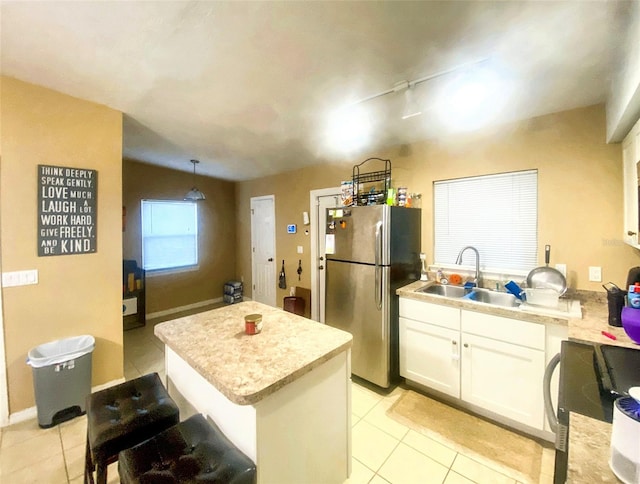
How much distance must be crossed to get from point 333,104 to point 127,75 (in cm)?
148

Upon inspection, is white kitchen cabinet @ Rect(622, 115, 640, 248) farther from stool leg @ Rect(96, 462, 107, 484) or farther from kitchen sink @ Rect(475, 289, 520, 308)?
stool leg @ Rect(96, 462, 107, 484)

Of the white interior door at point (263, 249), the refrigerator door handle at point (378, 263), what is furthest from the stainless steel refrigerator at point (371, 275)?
the white interior door at point (263, 249)

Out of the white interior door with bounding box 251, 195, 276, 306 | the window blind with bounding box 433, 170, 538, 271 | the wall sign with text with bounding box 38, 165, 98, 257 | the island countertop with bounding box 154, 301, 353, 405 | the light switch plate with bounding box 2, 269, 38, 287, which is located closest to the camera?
the island countertop with bounding box 154, 301, 353, 405

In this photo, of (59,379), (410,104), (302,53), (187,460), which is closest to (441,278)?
(410,104)

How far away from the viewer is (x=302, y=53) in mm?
1569

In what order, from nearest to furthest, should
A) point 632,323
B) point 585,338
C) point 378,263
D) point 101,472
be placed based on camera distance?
point 101,472, point 632,323, point 585,338, point 378,263

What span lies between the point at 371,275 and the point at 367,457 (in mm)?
1330

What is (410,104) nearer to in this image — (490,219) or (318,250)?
(490,219)

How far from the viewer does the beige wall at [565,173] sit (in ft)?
6.39

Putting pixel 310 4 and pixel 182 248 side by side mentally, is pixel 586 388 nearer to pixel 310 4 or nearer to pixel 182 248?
pixel 310 4

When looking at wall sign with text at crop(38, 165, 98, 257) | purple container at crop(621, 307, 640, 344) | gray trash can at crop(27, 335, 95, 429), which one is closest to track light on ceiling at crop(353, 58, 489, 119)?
purple container at crop(621, 307, 640, 344)

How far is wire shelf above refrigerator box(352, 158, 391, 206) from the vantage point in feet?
9.44

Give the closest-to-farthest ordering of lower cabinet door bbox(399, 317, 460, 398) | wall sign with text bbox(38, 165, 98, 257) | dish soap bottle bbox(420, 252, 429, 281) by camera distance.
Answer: wall sign with text bbox(38, 165, 98, 257) < lower cabinet door bbox(399, 317, 460, 398) < dish soap bottle bbox(420, 252, 429, 281)

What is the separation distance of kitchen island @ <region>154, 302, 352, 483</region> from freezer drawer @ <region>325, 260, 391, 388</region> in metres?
0.98
